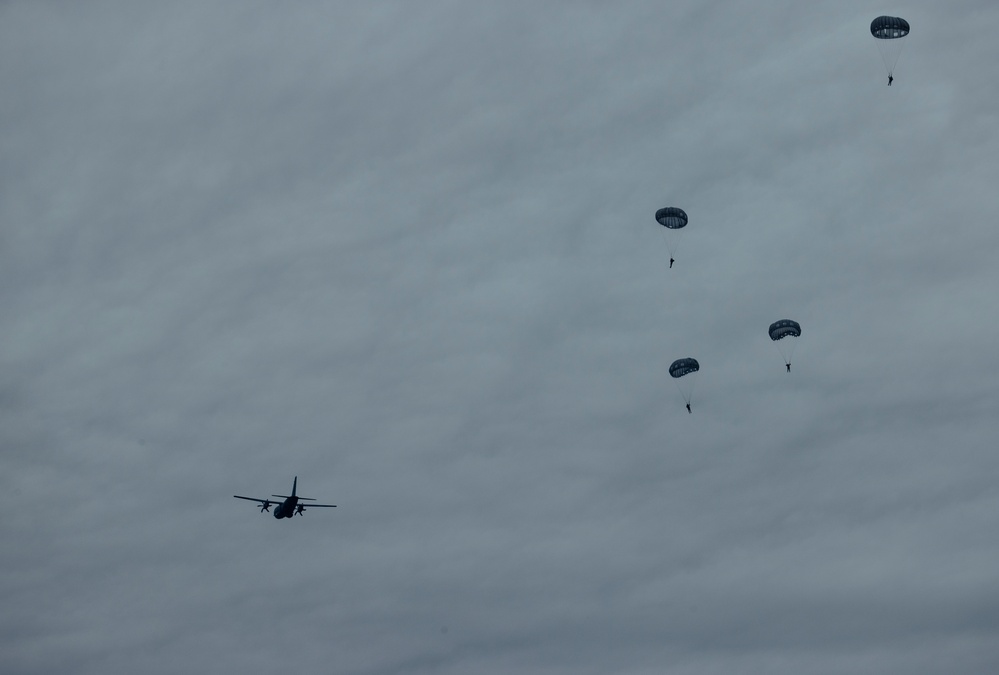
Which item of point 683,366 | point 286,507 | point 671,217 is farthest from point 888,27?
point 286,507

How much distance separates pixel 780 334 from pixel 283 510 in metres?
81.2

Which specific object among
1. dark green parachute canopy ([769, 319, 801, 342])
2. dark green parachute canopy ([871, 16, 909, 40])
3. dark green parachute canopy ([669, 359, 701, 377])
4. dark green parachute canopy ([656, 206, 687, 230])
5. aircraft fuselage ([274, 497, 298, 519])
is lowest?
aircraft fuselage ([274, 497, 298, 519])

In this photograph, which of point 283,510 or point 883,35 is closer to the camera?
point 883,35

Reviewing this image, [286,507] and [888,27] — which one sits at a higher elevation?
[888,27]

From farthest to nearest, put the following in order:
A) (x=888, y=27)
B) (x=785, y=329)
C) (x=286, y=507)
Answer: (x=286, y=507), (x=785, y=329), (x=888, y=27)

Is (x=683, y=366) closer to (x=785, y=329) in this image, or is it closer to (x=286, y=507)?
(x=785, y=329)

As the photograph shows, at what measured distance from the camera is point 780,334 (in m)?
124

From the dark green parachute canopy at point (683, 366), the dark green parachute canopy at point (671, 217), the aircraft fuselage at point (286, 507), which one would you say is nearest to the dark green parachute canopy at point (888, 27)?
the dark green parachute canopy at point (671, 217)

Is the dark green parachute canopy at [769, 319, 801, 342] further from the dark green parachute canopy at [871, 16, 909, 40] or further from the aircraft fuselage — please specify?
the aircraft fuselage

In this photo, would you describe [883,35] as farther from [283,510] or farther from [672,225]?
[283,510]

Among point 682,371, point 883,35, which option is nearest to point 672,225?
point 682,371

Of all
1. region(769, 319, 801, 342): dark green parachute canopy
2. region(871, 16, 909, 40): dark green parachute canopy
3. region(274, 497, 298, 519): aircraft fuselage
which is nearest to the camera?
region(871, 16, 909, 40): dark green parachute canopy

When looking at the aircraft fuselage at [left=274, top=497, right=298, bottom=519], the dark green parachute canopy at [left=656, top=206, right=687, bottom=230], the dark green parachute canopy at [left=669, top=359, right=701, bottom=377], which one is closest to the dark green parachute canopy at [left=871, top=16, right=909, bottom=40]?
the dark green parachute canopy at [left=656, top=206, right=687, bottom=230]

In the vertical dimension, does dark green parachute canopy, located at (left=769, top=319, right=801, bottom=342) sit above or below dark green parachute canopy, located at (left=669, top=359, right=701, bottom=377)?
above
